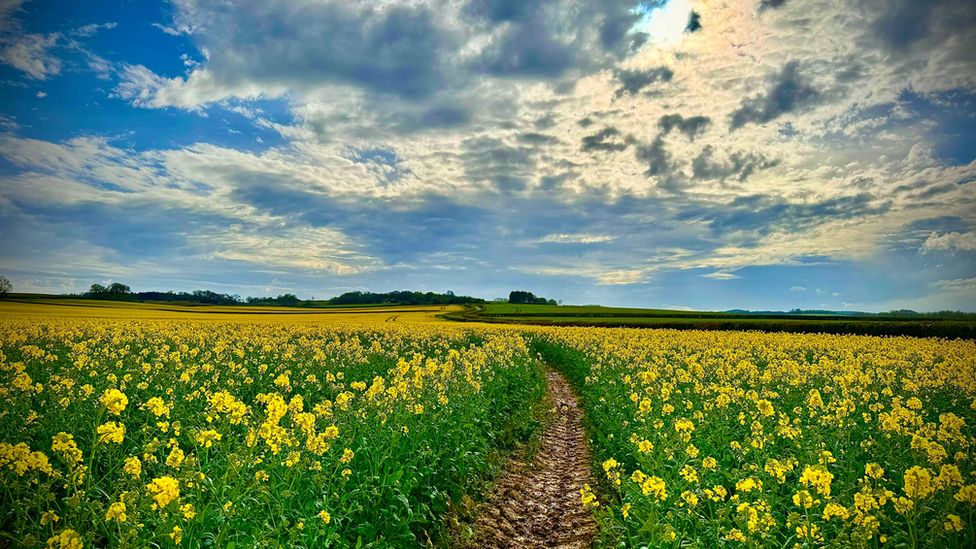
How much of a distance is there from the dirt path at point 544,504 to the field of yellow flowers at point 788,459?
62 cm

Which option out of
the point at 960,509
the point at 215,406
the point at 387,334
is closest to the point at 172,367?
the point at 215,406

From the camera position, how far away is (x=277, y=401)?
6316 mm

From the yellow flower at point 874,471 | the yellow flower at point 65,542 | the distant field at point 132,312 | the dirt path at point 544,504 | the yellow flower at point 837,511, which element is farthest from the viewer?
the distant field at point 132,312

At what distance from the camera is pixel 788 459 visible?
23.9ft

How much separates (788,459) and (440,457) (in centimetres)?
551

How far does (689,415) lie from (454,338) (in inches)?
810

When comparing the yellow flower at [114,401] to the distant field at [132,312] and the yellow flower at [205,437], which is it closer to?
the yellow flower at [205,437]

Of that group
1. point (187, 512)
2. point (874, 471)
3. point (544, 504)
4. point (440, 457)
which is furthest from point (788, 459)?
point (187, 512)

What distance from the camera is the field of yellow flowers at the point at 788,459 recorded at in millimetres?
5379

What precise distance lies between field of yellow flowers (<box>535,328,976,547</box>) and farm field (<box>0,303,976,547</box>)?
50mm

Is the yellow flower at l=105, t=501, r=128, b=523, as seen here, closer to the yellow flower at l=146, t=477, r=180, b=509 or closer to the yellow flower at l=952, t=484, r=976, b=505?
the yellow flower at l=146, t=477, r=180, b=509

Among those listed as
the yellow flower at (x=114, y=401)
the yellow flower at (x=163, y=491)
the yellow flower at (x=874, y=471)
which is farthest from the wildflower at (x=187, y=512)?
the yellow flower at (x=874, y=471)

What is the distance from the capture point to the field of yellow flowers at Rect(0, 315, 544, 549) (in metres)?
4.66

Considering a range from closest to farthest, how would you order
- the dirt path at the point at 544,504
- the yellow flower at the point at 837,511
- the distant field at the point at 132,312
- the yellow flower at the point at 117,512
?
the yellow flower at the point at 117,512 → the yellow flower at the point at 837,511 → the dirt path at the point at 544,504 → the distant field at the point at 132,312
